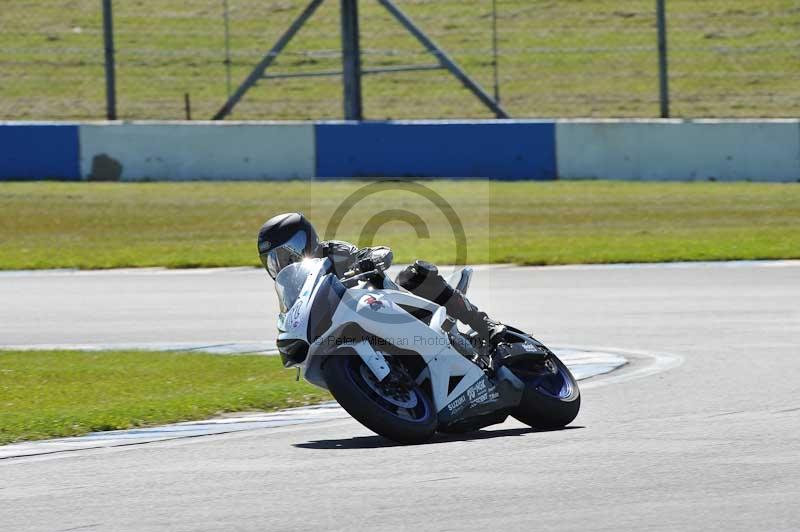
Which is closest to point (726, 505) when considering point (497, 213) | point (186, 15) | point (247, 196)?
point (497, 213)

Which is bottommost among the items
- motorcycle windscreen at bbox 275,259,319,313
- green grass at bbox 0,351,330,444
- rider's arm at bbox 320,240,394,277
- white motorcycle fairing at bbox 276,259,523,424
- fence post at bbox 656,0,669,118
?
green grass at bbox 0,351,330,444

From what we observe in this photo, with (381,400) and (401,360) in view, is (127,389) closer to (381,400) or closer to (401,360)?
(401,360)

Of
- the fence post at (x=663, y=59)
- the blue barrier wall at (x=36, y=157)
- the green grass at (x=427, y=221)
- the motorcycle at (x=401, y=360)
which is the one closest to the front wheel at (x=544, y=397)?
the motorcycle at (x=401, y=360)

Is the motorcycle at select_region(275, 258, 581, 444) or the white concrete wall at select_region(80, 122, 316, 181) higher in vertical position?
the white concrete wall at select_region(80, 122, 316, 181)

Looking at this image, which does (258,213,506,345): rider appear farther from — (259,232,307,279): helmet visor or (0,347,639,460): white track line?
(0,347,639,460): white track line

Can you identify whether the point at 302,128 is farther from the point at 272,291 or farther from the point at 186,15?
the point at 272,291

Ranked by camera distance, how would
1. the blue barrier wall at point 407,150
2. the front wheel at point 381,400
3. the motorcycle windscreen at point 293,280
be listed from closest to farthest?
the front wheel at point 381,400 < the motorcycle windscreen at point 293,280 < the blue barrier wall at point 407,150

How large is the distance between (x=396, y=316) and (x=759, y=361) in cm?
350

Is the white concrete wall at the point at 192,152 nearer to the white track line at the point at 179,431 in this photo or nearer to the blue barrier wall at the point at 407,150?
the blue barrier wall at the point at 407,150

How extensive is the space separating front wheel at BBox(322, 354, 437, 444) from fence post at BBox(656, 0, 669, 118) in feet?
50.4

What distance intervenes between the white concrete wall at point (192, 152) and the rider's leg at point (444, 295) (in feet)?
47.3

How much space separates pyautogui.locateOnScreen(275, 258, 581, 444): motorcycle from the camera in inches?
280

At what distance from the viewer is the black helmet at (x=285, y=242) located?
745 centimetres

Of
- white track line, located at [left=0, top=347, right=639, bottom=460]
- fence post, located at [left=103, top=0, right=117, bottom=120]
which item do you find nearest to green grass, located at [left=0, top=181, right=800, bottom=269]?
fence post, located at [left=103, top=0, right=117, bottom=120]
